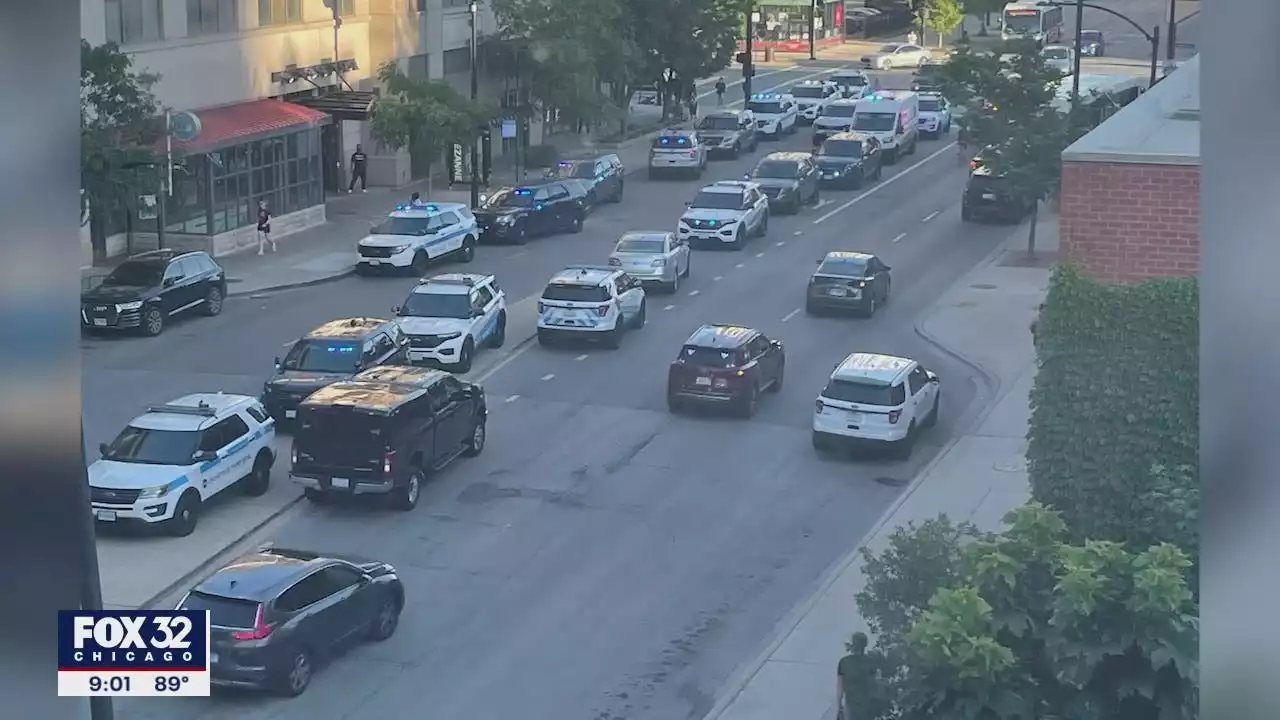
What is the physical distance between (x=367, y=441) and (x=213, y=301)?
1360 centimetres

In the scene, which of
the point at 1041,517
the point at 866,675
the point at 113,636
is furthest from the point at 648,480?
the point at 113,636

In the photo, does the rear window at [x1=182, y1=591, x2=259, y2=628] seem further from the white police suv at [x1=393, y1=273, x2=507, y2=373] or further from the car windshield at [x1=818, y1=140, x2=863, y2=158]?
the car windshield at [x1=818, y1=140, x2=863, y2=158]

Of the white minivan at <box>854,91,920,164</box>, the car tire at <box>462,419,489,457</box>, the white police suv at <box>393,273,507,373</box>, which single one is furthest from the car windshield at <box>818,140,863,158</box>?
the car tire at <box>462,419,489,457</box>

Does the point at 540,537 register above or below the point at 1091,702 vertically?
below

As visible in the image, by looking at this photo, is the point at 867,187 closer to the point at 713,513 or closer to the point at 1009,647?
the point at 713,513

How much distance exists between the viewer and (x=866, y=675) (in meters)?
13.7

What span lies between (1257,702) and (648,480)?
19.7 meters

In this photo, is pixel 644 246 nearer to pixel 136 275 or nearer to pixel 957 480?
pixel 136 275

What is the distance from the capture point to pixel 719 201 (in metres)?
44.0

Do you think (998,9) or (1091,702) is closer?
(1091,702)

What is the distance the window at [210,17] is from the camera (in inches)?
1698

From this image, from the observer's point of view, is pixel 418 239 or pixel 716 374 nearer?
pixel 716 374

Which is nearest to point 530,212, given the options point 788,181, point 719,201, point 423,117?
point 719,201

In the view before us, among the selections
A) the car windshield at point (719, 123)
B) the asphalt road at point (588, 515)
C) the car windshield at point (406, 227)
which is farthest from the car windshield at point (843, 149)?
the car windshield at point (406, 227)
